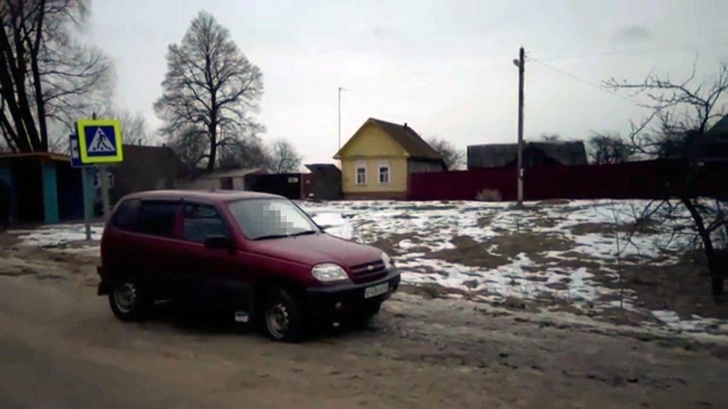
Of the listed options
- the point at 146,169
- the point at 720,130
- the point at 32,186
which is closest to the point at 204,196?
the point at 720,130

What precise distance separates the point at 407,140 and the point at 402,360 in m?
45.8

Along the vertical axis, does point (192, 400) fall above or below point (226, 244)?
below

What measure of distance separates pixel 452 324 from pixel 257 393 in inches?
132

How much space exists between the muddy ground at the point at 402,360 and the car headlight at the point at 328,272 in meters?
0.75

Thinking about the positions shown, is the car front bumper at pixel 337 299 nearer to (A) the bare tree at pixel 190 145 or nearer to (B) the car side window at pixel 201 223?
(B) the car side window at pixel 201 223

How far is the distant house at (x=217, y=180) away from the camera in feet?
168

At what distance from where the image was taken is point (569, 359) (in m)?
6.54

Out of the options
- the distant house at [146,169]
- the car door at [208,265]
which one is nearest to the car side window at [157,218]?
the car door at [208,265]

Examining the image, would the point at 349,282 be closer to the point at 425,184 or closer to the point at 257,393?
the point at 257,393

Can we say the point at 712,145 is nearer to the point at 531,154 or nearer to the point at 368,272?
the point at 368,272

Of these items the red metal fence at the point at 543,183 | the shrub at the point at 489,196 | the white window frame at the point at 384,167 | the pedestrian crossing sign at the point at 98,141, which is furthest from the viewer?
the white window frame at the point at 384,167

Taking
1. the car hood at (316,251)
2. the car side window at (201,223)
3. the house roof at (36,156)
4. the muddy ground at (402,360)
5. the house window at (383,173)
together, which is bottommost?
the muddy ground at (402,360)

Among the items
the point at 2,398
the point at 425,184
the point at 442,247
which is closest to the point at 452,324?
the point at 2,398

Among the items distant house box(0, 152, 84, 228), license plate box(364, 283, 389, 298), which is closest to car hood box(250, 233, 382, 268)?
license plate box(364, 283, 389, 298)
